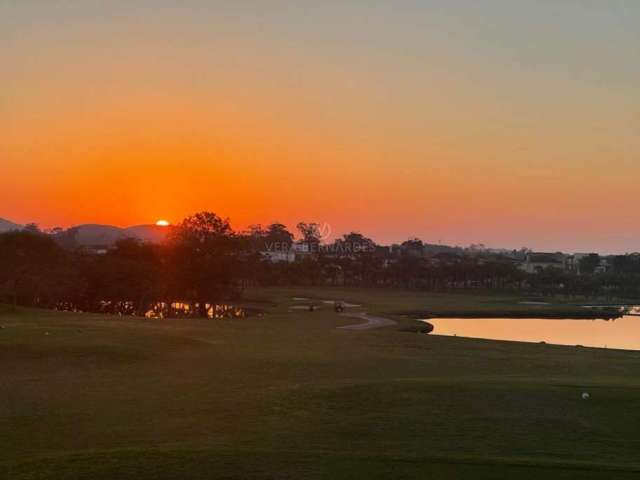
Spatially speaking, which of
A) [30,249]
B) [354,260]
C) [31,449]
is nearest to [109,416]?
[31,449]

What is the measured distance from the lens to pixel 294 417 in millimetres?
16125

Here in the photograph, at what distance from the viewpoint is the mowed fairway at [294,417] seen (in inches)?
466

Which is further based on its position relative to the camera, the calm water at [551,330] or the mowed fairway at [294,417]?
the calm water at [551,330]

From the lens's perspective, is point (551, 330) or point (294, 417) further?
point (551, 330)

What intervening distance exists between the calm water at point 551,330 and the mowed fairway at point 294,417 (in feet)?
106

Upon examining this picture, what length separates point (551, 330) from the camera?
2933 inches

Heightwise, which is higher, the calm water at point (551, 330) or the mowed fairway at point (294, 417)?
the mowed fairway at point (294, 417)

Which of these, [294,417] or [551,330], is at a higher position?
[294,417]

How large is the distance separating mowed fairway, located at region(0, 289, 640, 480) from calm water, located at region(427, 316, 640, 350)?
106ft

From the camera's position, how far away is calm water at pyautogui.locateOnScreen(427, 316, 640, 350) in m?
62.3

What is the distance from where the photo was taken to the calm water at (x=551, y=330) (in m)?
62.3

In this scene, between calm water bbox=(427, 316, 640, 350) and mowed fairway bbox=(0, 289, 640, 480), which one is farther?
calm water bbox=(427, 316, 640, 350)

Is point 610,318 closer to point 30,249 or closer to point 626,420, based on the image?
point 30,249

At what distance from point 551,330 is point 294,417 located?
208 ft
